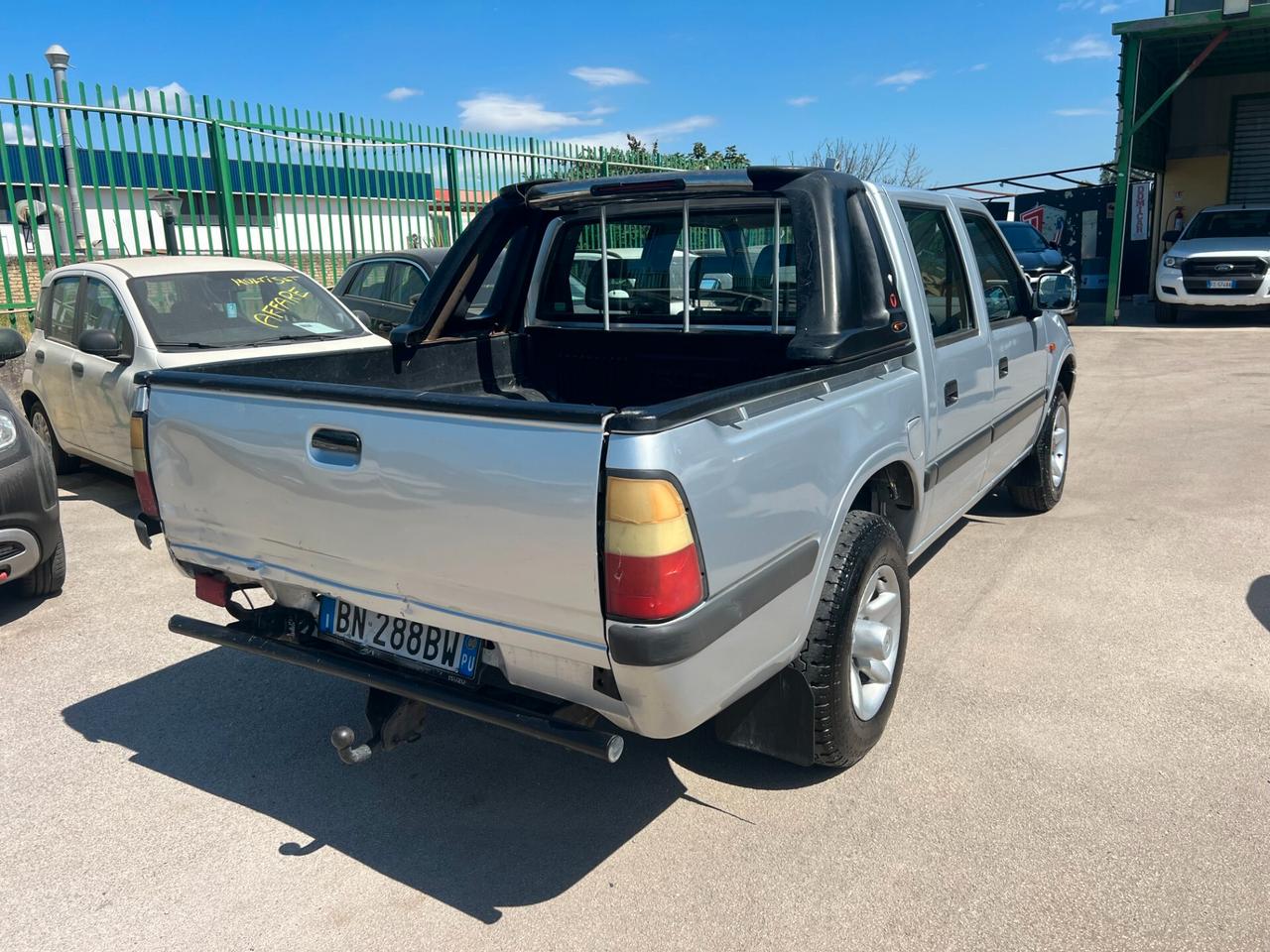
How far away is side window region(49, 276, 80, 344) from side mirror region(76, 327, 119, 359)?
969 mm

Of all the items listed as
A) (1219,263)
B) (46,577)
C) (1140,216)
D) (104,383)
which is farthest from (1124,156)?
(46,577)

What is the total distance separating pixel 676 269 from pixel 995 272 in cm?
169

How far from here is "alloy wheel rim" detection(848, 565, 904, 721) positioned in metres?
3.15

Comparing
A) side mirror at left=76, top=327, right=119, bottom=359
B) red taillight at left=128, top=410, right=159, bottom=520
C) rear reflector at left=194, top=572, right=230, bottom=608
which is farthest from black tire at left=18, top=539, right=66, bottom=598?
rear reflector at left=194, top=572, right=230, bottom=608

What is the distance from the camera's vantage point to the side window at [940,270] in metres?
3.89

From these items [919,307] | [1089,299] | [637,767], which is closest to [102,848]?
[637,767]

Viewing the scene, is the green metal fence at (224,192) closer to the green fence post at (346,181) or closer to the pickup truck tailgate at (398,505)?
the green fence post at (346,181)

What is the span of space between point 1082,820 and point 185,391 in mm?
3039

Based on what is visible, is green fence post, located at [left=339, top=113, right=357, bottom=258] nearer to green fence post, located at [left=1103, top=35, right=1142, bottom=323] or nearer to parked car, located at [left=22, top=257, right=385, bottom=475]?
parked car, located at [left=22, top=257, right=385, bottom=475]

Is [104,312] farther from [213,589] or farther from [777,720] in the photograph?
[777,720]

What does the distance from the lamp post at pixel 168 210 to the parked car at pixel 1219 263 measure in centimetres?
1465

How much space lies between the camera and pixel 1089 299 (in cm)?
2222

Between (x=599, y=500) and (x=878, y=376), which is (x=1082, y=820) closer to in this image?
(x=878, y=376)

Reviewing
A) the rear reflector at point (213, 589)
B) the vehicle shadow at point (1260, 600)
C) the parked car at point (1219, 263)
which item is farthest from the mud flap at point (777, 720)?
the parked car at point (1219, 263)
